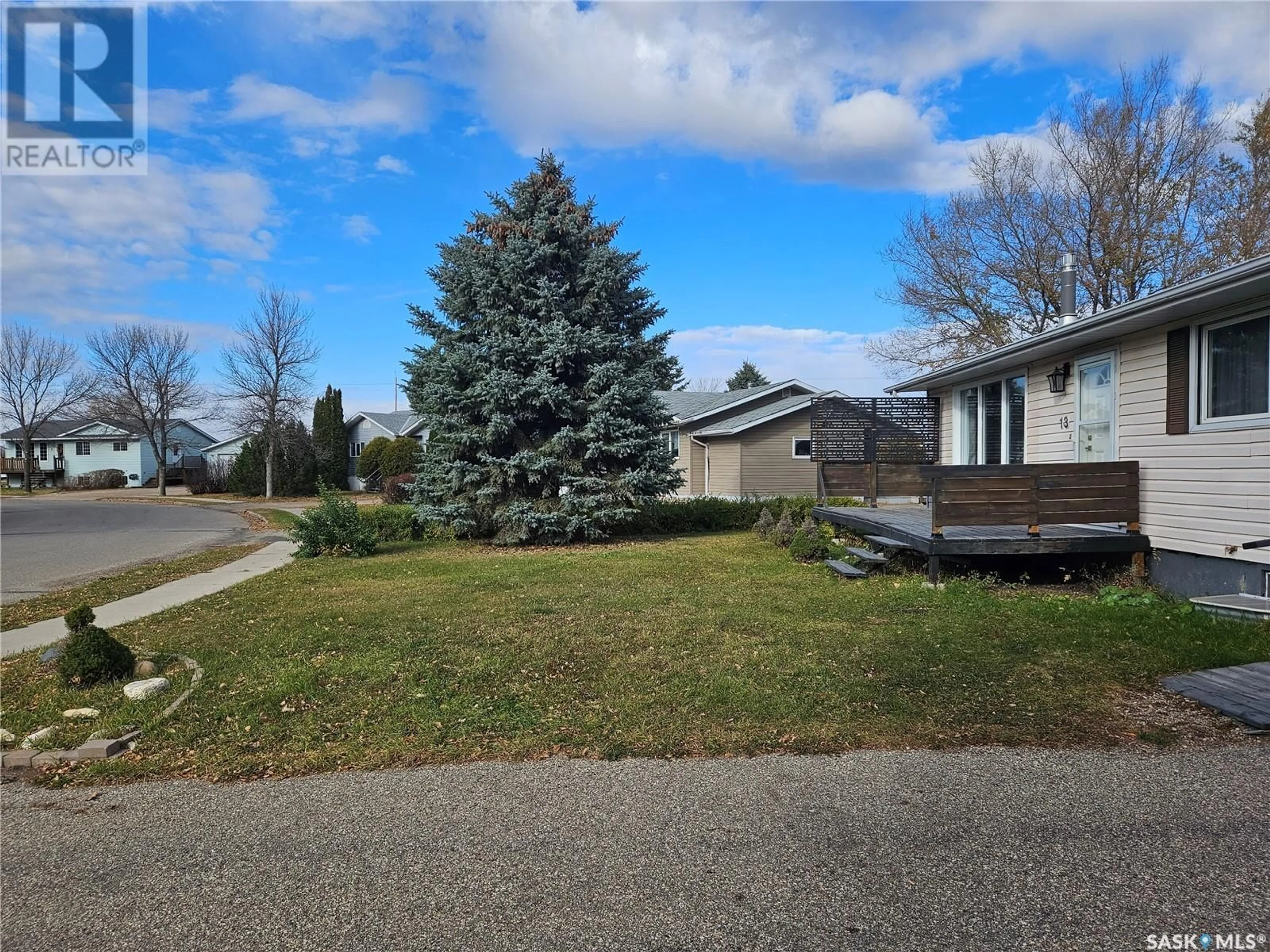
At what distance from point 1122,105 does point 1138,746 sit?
71.7 ft

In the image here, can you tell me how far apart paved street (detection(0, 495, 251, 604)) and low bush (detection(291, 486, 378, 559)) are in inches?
115

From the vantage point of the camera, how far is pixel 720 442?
87.2 ft

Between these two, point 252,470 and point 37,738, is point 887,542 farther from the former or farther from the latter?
point 252,470

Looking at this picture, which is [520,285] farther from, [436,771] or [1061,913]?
[1061,913]

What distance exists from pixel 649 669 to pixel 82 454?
61.5 metres

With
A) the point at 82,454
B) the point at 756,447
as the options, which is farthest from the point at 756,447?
the point at 82,454

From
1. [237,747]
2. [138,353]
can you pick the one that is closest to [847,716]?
[237,747]

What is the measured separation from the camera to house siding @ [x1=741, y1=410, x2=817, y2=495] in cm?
2558

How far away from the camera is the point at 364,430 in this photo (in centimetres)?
4634

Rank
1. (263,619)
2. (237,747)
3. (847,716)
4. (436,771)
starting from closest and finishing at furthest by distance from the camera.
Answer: (436,771), (237,747), (847,716), (263,619)

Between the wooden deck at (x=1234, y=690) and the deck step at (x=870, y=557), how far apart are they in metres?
4.28

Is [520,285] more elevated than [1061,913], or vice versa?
[520,285]

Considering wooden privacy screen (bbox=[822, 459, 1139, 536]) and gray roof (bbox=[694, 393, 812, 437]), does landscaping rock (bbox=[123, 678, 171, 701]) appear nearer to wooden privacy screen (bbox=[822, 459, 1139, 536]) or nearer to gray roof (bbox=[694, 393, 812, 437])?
wooden privacy screen (bbox=[822, 459, 1139, 536])

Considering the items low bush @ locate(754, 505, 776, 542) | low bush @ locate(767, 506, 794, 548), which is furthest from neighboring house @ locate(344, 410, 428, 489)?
low bush @ locate(767, 506, 794, 548)
